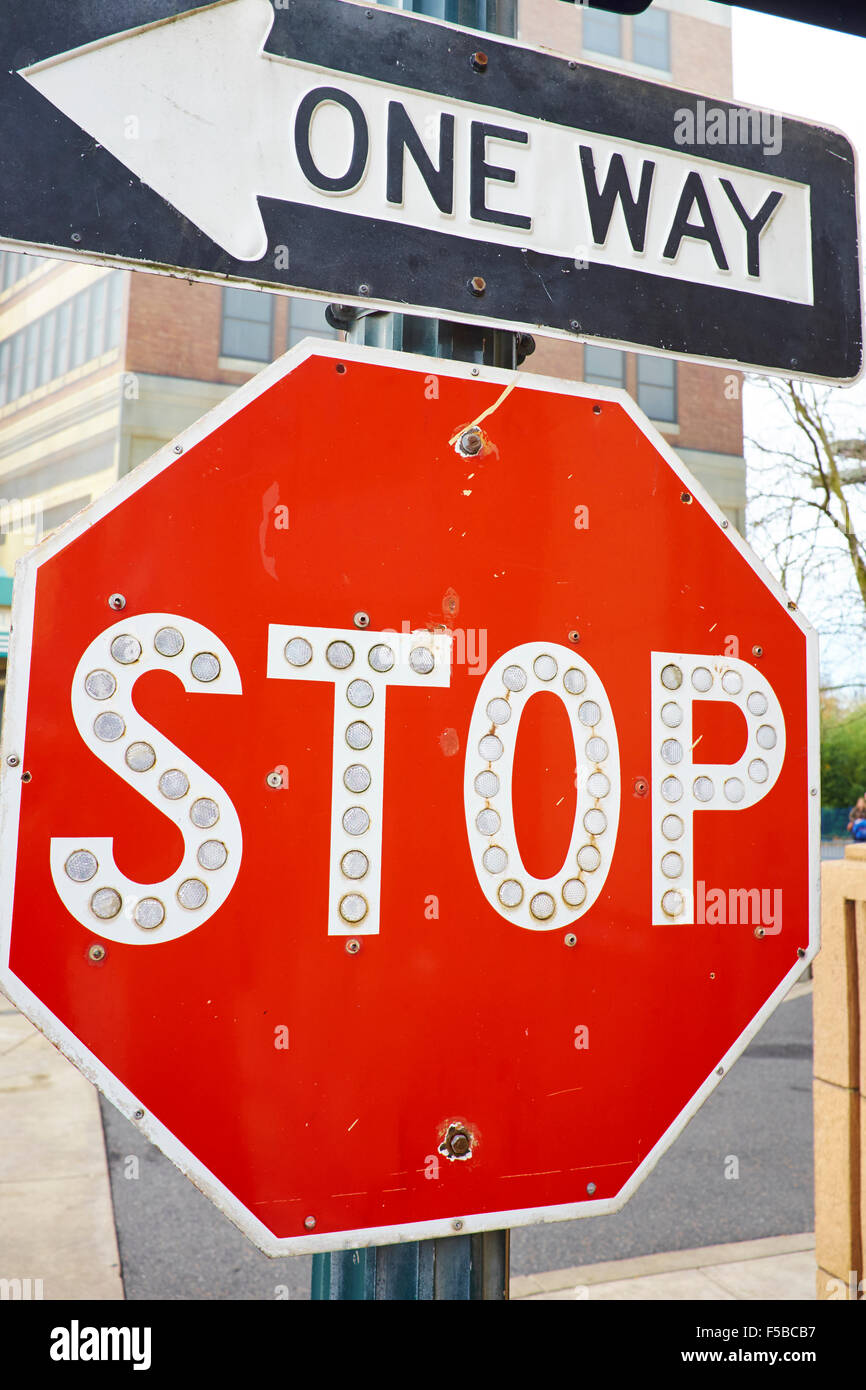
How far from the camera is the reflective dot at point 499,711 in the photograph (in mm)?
1021

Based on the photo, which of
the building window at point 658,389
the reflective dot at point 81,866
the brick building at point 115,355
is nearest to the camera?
the reflective dot at point 81,866

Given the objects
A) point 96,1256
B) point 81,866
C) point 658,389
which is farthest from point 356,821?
point 658,389

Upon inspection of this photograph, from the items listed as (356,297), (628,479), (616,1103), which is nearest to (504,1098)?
(616,1103)

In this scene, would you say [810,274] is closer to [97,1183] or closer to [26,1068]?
[97,1183]

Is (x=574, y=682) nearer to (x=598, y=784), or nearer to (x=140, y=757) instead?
(x=598, y=784)

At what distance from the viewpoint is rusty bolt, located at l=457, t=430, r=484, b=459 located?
3.50 feet

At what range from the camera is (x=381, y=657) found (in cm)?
99

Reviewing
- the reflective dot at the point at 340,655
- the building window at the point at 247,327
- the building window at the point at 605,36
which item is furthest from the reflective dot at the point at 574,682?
the building window at the point at 605,36

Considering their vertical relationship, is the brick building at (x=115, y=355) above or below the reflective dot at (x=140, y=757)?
above

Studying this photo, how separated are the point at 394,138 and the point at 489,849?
28.5 inches

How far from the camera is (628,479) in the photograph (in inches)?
44.9

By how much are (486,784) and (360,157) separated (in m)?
0.64

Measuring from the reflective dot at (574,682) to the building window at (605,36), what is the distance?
52.7ft

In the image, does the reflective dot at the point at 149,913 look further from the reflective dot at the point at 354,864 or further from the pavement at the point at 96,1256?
the pavement at the point at 96,1256
